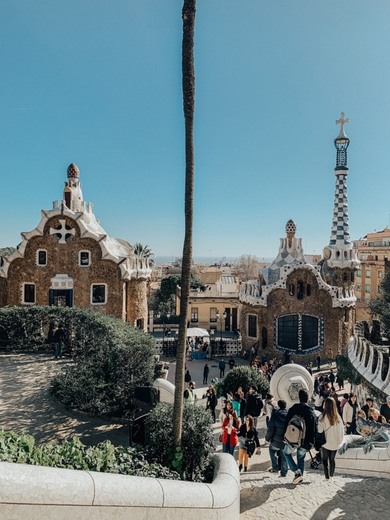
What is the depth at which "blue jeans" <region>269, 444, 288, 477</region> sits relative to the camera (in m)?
7.38

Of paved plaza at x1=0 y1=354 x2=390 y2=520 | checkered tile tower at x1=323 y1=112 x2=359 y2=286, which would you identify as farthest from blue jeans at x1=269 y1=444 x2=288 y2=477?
checkered tile tower at x1=323 y1=112 x2=359 y2=286

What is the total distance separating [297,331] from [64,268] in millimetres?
14089

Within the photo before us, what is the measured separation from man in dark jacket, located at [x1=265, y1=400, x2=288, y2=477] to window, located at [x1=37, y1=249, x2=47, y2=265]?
1808 cm

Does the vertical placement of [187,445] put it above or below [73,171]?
below

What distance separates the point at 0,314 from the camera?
17156 millimetres

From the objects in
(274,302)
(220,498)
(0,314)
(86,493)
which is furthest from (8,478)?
(274,302)

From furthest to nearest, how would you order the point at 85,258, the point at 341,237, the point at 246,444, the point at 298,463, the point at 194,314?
the point at 194,314 → the point at 341,237 → the point at 85,258 → the point at 246,444 → the point at 298,463

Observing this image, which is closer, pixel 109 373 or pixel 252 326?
pixel 109 373

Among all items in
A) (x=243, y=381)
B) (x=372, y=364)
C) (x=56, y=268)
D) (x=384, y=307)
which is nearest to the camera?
(x=243, y=381)

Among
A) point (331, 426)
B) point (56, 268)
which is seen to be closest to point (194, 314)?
point (56, 268)

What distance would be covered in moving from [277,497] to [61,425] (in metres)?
6.24

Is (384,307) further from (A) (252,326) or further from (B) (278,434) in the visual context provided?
(B) (278,434)

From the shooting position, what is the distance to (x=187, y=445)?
6.46 m

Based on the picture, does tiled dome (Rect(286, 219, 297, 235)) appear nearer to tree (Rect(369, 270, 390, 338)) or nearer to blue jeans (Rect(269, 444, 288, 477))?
tree (Rect(369, 270, 390, 338))
